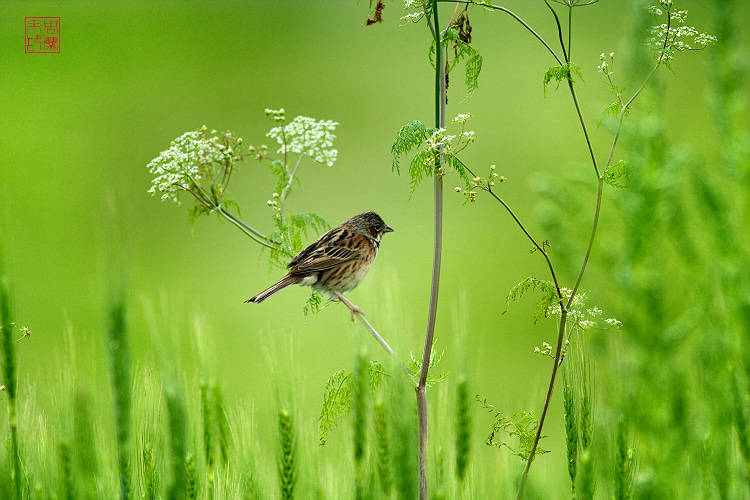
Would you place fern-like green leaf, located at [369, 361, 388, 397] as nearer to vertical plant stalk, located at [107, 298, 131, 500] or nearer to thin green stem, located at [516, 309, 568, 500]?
thin green stem, located at [516, 309, 568, 500]

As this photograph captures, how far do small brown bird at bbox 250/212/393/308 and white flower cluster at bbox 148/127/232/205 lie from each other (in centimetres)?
103

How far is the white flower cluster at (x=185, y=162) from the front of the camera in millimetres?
3204

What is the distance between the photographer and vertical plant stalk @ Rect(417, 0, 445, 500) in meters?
2.37

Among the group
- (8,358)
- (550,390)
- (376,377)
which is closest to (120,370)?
(8,358)

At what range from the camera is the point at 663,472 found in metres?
1.44

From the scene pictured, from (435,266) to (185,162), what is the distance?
1.35 m

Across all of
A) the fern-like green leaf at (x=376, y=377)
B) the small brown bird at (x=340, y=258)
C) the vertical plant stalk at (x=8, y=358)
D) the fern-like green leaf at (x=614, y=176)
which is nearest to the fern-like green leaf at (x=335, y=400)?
the fern-like green leaf at (x=376, y=377)

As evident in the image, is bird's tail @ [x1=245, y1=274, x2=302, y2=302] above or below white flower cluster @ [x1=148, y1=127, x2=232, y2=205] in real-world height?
below

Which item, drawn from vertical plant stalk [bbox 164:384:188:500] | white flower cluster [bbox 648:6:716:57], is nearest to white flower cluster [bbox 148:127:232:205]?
vertical plant stalk [bbox 164:384:188:500]

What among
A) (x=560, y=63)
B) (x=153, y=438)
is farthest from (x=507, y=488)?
(x=560, y=63)

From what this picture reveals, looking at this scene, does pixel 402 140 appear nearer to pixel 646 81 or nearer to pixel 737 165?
pixel 737 165

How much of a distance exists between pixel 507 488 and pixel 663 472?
75.4 inches

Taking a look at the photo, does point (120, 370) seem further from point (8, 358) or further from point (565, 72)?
point (565, 72)

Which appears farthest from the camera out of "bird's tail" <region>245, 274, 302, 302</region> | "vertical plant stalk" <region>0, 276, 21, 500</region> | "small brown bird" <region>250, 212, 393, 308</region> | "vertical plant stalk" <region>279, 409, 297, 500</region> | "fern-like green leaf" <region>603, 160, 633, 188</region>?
"small brown bird" <region>250, 212, 393, 308</region>
